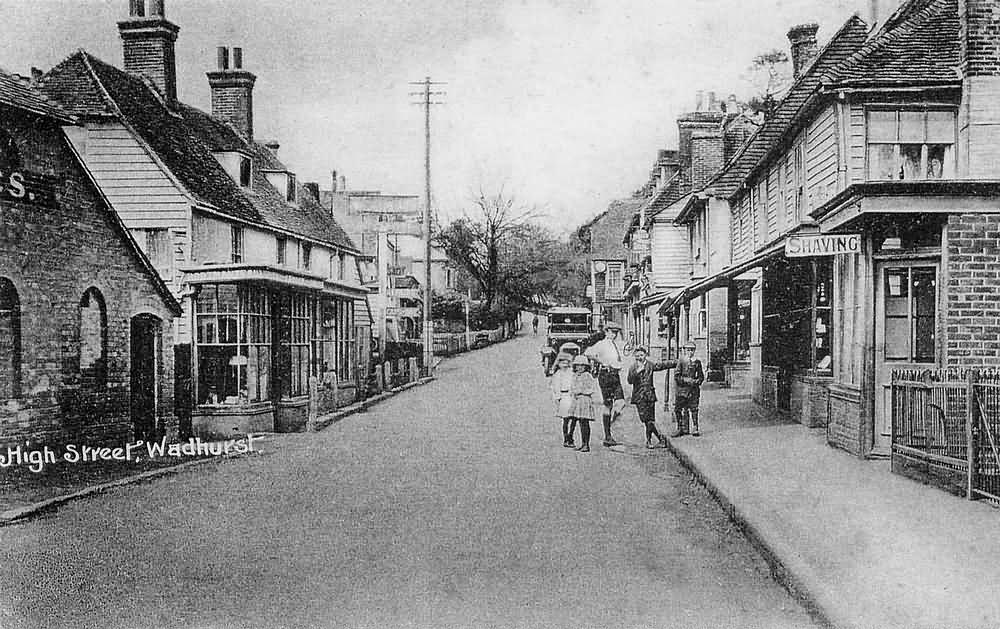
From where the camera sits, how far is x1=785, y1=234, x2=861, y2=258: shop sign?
10594 mm

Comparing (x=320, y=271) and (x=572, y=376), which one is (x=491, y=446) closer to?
(x=572, y=376)

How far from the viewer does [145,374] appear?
1419 cm

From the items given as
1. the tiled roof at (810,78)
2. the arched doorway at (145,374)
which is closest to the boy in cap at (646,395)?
the tiled roof at (810,78)

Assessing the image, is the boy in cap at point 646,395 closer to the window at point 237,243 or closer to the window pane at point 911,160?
the window pane at point 911,160

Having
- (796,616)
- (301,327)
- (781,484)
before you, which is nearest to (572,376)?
(781,484)

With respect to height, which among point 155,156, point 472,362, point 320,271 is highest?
point 155,156

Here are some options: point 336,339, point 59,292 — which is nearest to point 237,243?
point 336,339

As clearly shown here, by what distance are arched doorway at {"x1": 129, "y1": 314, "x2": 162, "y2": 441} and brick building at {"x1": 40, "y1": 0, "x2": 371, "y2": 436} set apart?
186 centimetres

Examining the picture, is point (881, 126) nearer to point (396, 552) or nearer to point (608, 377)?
point (608, 377)

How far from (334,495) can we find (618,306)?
5313 centimetres

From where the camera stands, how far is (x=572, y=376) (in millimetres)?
14914

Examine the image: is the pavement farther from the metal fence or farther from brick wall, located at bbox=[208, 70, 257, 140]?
brick wall, located at bbox=[208, 70, 257, 140]

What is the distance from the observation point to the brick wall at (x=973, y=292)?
10.4 metres

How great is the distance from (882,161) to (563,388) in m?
6.20
